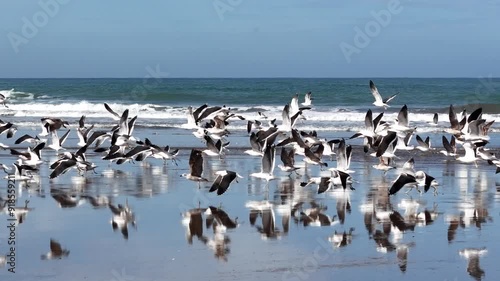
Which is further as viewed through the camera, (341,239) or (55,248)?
(341,239)

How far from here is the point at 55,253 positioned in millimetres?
9945

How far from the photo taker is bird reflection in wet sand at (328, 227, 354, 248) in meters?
10.6

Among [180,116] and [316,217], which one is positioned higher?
[180,116]

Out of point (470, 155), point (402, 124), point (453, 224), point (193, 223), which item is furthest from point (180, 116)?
point (453, 224)

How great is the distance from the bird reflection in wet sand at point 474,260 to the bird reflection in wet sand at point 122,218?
4073mm

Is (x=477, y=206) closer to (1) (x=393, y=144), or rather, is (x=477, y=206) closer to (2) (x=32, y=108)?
(1) (x=393, y=144)

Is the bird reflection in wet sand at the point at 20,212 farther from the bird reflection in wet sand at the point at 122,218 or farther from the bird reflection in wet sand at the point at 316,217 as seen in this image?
the bird reflection in wet sand at the point at 316,217

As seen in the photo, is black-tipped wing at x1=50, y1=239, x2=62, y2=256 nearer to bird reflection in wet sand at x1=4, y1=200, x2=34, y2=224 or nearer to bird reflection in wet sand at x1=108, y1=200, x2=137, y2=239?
bird reflection in wet sand at x1=108, y1=200, x2=137, y2=239

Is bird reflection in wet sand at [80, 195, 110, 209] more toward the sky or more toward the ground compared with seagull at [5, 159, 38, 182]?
more toward the ground

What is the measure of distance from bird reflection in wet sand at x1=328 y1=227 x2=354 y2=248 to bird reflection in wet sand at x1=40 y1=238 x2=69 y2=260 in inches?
125

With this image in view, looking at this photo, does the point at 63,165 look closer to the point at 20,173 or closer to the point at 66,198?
the point at 20,173

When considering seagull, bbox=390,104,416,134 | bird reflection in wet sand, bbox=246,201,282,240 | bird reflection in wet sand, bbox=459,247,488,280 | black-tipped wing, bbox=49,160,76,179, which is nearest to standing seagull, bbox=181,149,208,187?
bird reflection in wet sand, bbox=246,201,282,240

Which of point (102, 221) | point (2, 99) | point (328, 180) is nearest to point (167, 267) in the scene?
point (102, 221)

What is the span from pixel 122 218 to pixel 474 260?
4855 mm
